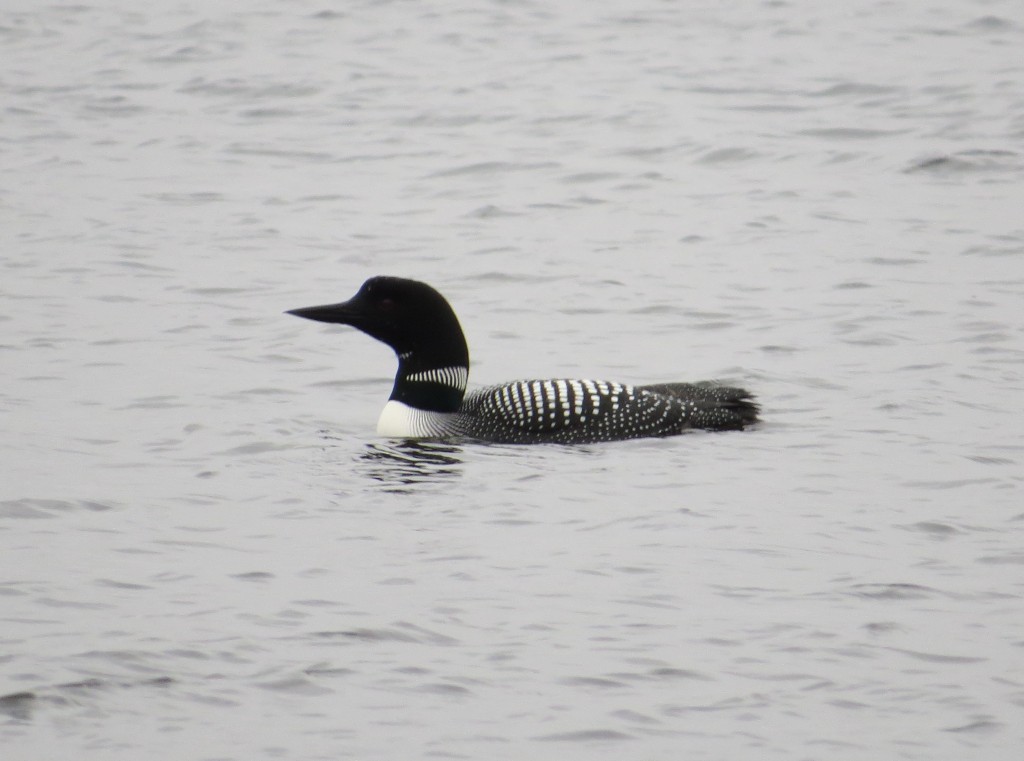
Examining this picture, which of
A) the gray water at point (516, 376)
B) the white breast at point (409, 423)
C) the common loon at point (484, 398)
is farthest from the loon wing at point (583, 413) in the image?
the white breast at point (409, 423)

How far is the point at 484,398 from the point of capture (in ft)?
22.8

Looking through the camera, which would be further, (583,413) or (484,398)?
(484,398)

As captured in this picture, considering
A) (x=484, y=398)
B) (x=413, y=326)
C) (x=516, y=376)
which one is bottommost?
(x=516, y=376)

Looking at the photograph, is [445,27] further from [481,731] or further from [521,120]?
[481,731]

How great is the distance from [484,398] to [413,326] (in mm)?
410

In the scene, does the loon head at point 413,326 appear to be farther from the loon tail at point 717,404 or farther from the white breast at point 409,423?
the loon tail at point 717,404

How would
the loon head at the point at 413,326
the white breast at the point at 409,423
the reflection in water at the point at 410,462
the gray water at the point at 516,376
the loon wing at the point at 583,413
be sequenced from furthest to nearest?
the loon head at the point at 413,326 < the white breast at the point at 409,423 < the loon wing at the point at 583,413 < the reflection in water at the point at 410,462 < the gray water at the point at 516,376

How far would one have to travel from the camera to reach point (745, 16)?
16.7 metres

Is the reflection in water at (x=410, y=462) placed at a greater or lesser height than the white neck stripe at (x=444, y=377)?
lesser

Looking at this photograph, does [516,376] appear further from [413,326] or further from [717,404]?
[717,404]

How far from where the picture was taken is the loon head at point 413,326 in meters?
7.04

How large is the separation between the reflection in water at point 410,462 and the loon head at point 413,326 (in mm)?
267

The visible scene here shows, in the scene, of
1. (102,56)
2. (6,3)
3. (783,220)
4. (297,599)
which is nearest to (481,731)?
(297,599)

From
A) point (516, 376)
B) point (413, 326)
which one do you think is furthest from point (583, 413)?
point (516, 376)
